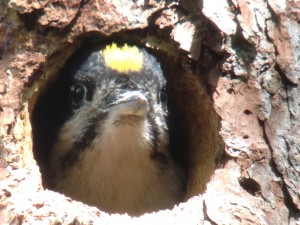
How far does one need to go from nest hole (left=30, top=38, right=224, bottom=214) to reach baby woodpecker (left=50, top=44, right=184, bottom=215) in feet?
0.46

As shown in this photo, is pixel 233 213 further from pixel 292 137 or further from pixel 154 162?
pixel 154 162

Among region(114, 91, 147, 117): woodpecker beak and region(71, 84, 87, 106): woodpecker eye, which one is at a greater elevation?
region(114, 91, 147, 117): woodpecker beak

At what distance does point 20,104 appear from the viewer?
4059 mm

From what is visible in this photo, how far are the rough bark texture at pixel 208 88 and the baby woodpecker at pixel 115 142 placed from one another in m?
0.28

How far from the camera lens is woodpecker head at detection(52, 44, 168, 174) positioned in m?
4.53

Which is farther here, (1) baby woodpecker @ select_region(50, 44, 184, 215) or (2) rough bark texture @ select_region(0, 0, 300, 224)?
(1) baby woodpecker @ select_region(50, 44, 184, 215)

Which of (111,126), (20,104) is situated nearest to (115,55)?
(111,126)

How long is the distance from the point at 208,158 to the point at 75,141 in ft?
3.43

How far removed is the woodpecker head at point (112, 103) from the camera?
4527 mm

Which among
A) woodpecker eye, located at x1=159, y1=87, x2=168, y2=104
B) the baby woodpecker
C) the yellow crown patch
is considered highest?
the yellow crown patch

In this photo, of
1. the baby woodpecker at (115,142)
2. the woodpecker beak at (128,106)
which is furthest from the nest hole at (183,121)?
the woodpecker beak at (128,106)

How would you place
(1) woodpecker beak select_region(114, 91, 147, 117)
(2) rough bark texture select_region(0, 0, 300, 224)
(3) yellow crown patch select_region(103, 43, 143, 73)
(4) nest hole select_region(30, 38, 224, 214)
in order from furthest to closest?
(3) yellow crown patch select_region(103, 43, 143, 73) < (4) nest hole select_region(30, 38, 224, 214) < (1) woodpecker beak select_region(114, 91, 147, 117) < (2) rough bark texture select_region(0, 0, 300, 224)

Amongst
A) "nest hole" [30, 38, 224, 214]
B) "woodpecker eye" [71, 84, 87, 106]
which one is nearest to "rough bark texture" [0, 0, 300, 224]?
"nest hole" [30, 38, 224, 214]

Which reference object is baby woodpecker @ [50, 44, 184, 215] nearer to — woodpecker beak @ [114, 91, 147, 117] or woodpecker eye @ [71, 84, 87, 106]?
woodpecker eye @ [71, 84, 87, 106]
